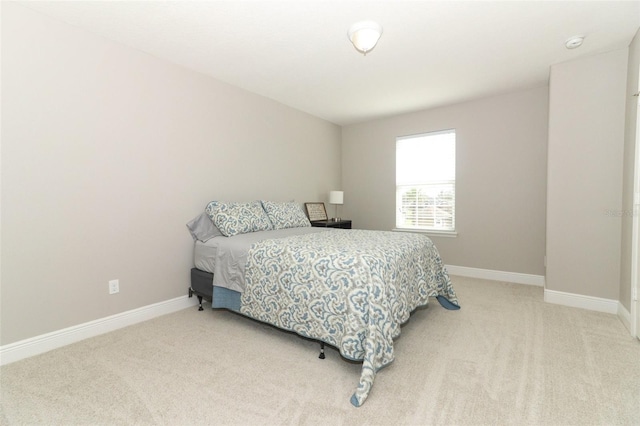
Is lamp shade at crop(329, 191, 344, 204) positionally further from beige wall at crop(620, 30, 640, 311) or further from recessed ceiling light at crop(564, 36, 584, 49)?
beige wall at crop(620, 30, 640, 311)

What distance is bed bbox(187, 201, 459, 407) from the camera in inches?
68.8

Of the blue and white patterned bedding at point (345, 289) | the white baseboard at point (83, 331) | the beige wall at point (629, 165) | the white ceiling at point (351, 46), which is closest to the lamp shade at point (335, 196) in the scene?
the white ceiling at point (351, 46)

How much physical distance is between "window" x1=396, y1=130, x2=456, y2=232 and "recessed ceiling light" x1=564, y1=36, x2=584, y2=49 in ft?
5.35

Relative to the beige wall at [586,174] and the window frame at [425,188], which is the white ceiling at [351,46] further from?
the window frame at [425,188]

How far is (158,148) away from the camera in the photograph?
2789 millimetres

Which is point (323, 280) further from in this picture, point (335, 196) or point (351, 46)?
point (335, 196)

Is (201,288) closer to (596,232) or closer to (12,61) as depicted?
(12,61)

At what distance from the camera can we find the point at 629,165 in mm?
2527

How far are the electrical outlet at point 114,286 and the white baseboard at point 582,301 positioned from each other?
4.19 metres

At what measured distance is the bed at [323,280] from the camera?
1.75m

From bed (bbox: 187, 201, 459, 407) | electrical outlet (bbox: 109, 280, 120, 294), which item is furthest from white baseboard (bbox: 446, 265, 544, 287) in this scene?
electrical outlet (bbox: 109, 280, 120, 294)

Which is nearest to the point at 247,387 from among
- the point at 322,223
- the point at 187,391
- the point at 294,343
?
the point at 187,391

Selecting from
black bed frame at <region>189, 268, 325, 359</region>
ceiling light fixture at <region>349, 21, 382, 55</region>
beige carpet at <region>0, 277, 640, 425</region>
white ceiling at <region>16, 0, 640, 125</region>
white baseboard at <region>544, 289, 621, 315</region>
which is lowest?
beige carpet at <region>0, 277, 640, 425</region>

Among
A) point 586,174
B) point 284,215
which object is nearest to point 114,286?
point 284,215
